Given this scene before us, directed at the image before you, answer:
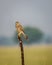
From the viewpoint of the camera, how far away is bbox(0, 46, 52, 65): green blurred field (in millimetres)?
1433

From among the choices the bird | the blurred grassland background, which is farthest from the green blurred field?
the bird

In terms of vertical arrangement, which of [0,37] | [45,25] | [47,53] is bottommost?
[47,53]

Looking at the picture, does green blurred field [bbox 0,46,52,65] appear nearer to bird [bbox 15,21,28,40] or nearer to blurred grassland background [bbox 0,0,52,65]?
blurred grassland background [bbox 0,0,52,65]

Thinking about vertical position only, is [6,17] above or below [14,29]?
above

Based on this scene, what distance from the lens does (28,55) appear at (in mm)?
1440

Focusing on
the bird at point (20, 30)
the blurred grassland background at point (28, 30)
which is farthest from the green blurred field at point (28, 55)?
the bird at point (20, 30)

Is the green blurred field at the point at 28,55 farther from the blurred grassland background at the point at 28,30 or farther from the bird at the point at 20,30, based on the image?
the bird at the point at 20,30

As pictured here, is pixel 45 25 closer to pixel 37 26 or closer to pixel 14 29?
pixel 37 26

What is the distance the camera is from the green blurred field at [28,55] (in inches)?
56.4

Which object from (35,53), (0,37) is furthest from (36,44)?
(0,37)

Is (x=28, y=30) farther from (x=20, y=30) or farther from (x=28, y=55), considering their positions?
(x=28, y=55)

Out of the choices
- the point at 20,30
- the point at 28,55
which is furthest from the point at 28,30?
the point at 28,55

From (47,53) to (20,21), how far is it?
1.20ft

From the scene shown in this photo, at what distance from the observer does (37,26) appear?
4.80ft
